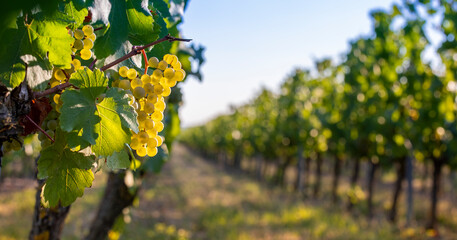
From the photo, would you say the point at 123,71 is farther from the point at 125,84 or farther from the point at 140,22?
the point at 140,22

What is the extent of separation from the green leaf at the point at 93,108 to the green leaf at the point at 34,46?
4.4 inches

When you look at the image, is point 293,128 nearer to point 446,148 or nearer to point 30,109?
point 446,148

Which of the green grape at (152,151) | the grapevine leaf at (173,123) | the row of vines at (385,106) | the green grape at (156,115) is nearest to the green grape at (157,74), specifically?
the green grape at (156,115)

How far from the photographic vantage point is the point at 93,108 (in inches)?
35.5

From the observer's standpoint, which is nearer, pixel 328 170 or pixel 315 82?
pixel 315 82

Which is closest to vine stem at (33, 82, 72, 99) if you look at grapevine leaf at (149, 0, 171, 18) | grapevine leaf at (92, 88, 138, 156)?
grapevine leaf at (92, 88, 138, 156)

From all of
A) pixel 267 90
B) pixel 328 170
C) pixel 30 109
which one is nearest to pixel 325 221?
pixel 30 109

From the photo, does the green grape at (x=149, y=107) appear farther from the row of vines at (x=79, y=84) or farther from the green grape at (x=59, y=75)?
the green grape at (x=59, y=75)

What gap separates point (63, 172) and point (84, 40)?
423 mm

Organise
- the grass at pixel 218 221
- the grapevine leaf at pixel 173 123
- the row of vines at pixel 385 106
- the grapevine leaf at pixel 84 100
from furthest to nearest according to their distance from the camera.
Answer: the row of vines at pixel 385 106, the grass at pixel 218 221, the grapevine leaf at pixel 173 123, the grapevine leaf at pixel 84 100

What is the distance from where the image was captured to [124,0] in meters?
0.99

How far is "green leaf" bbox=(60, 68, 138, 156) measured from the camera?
0.87m

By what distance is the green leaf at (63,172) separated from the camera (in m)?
1.05

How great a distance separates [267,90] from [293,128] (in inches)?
292
